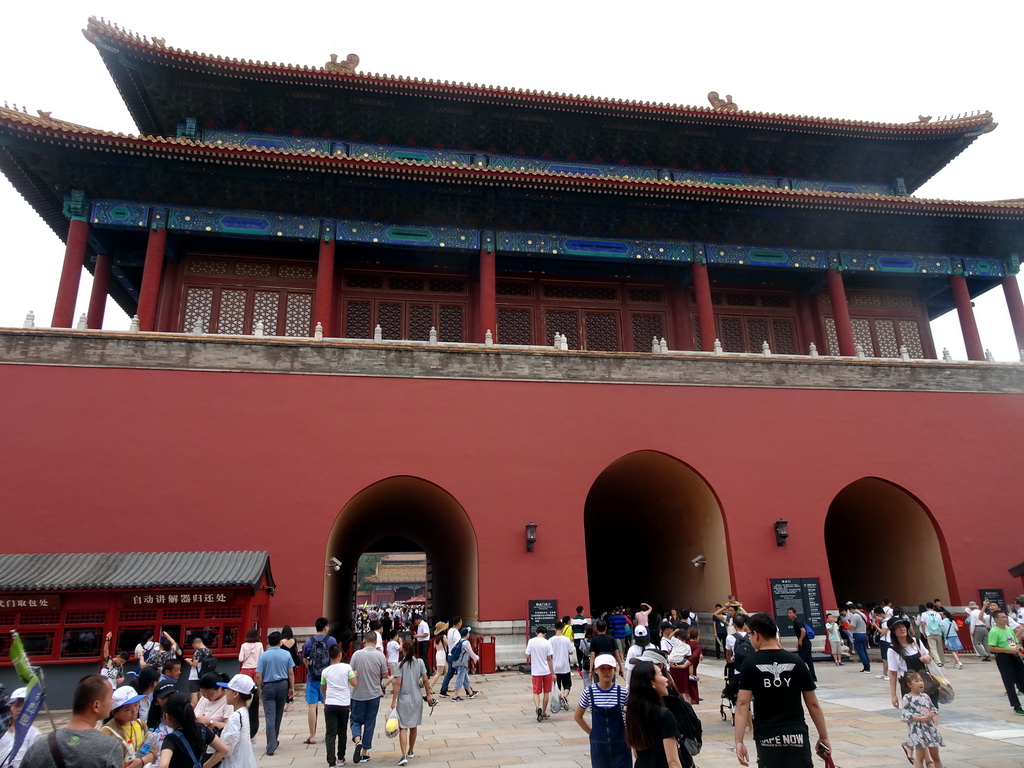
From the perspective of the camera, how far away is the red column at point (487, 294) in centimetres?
1373

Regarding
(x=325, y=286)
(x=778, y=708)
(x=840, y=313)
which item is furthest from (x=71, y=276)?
(x=840, y=313)

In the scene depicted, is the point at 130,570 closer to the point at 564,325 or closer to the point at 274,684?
the point at 274,684

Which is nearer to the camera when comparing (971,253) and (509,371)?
(509,371)

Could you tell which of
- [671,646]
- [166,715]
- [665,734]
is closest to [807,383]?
[671,646]

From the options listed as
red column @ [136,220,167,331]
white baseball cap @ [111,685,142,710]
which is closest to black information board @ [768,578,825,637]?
white baseball cap @ [111,685,142,710]

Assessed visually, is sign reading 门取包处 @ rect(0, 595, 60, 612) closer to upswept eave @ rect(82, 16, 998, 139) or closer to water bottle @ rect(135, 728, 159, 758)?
water bottle @ rect(135, 728, 159, 758)

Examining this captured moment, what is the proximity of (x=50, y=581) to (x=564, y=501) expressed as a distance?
7.67 metres

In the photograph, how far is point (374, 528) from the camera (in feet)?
55.0

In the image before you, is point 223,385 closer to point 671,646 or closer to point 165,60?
point 165,60

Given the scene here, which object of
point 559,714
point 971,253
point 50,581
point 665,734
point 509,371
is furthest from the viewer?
point 971,253

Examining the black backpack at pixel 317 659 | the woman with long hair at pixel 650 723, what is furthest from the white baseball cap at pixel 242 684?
the woman with long hair at pixel 650 723

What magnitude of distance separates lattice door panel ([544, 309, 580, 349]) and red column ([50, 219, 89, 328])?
9216 mm

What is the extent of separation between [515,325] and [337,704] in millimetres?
10300

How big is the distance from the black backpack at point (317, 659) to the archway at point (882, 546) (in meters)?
10.7
